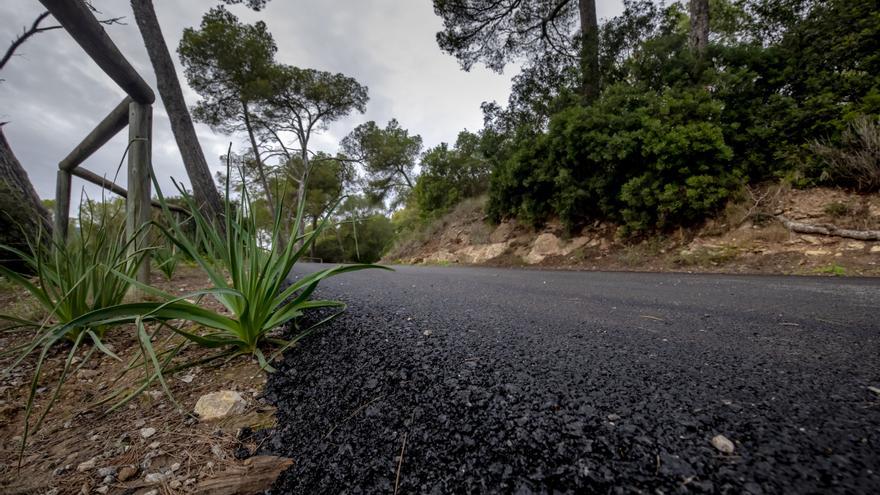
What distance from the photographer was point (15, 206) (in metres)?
2.56

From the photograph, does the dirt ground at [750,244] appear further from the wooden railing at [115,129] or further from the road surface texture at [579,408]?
the wooden railing at [115,129]

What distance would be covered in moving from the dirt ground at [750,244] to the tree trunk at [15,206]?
6.49 m

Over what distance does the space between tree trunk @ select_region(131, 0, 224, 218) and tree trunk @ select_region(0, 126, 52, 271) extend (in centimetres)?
151

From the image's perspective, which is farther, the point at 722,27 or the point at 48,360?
the point at 722,27

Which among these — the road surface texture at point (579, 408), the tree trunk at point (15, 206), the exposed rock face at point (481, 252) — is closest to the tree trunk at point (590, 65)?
the exposed rock face at point (481, 252)

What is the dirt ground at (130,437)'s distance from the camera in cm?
60

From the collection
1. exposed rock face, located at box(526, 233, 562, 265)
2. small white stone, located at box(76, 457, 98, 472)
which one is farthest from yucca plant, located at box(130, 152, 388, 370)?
exposed rock face, located at box(526, 233, 562, 265)

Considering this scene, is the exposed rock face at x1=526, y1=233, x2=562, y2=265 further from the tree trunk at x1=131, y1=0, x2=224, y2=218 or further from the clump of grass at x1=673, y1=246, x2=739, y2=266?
the tree trunk at x1=131, y1=0, x2=224, y2=218

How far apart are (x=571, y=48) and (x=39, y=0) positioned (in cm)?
971

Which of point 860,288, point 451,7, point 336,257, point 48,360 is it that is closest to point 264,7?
point 451,7

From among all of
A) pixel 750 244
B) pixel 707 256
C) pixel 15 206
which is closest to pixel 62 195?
pixel 15 206

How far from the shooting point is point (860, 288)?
2148 mm

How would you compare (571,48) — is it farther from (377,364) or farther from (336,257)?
(336,257)

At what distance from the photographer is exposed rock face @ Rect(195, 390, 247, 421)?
771 mm
